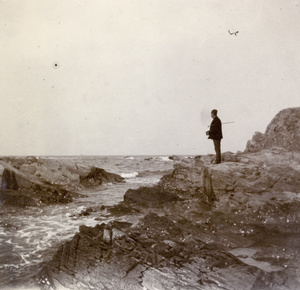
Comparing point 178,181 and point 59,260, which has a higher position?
point 178,181

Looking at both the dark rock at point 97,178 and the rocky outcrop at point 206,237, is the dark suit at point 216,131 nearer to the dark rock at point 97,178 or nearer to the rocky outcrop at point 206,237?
the rocky outcrop at point 206,237

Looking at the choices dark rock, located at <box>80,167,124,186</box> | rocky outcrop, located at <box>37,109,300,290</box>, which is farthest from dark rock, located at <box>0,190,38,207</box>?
dark rock, located at <box>80,167,124,186</box>

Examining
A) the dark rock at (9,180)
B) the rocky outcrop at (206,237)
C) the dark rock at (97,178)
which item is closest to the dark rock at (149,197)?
the rocky outcrop at (206,237)

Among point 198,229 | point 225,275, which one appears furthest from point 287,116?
point 225,275

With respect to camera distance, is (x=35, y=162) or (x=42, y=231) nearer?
(x=42, y=231)

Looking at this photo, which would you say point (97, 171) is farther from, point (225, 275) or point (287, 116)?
point (225, 275)

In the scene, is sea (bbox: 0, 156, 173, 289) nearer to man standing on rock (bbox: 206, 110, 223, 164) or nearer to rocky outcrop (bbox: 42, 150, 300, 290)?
rocky outcrop (bbox: 42, 150, 300, 290)

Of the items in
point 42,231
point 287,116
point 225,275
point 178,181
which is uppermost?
point 287,116

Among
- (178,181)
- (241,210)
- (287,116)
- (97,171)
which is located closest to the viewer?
(241,210)
